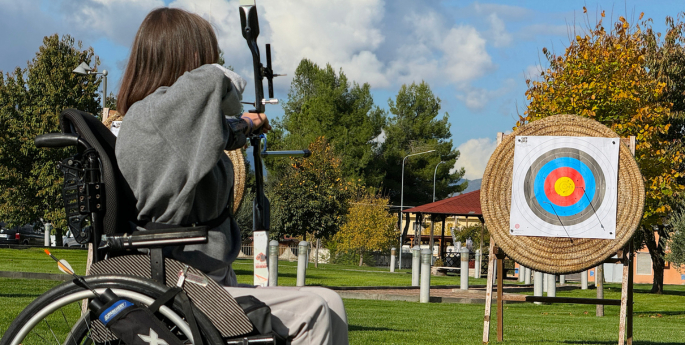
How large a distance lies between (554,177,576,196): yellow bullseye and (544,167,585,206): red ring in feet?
0.09

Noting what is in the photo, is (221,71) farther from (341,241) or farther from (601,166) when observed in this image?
(341,241)

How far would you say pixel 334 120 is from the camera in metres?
57.4

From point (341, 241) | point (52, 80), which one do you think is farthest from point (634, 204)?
point (341, 241)

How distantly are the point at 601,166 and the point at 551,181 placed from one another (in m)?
0.51

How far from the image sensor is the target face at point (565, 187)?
269 inches

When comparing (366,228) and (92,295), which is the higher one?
(366,228)

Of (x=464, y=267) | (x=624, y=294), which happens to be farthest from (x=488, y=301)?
(x=464, y=267)

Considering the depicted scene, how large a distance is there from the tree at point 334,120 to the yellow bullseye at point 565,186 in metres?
46.4

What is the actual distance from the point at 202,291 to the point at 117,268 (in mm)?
299

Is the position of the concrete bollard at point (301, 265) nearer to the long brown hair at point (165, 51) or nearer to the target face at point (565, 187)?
the target face at point (565, 187)

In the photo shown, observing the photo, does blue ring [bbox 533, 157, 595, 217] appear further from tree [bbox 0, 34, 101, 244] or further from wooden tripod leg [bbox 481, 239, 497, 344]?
tree [bbox 0, 34, 101, 244]

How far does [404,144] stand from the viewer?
205 ft

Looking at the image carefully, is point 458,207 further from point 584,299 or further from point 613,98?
point 584,299

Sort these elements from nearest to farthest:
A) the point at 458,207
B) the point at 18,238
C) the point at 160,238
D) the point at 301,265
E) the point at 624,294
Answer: the point at 160,238 < the point at 624,294 < the point at 301,265 < the point at 458,207 < the point at 18,238
